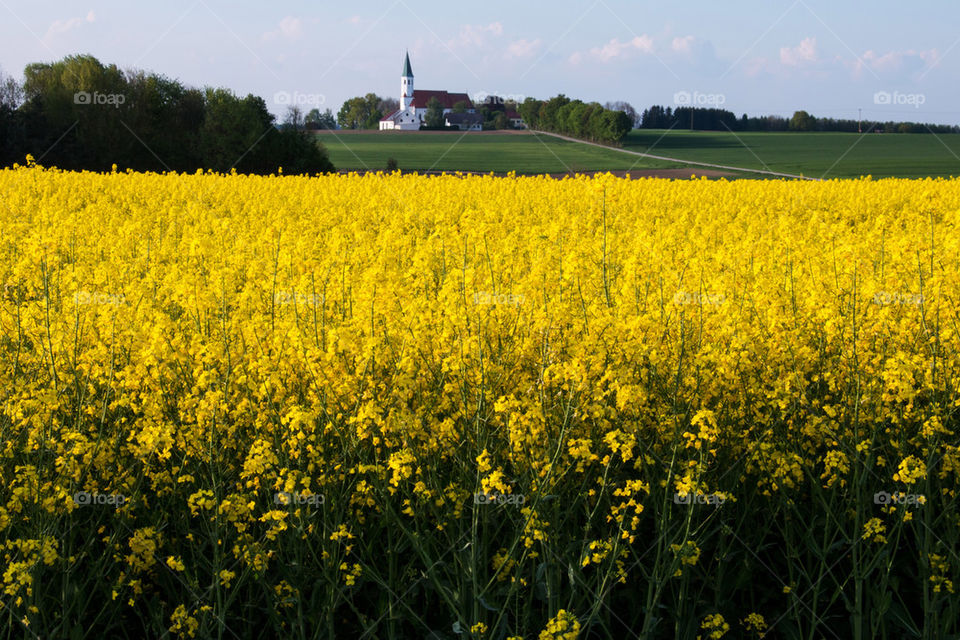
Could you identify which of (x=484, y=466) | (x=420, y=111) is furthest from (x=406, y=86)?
(x=484, y=466)

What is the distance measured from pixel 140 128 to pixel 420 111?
7341cm

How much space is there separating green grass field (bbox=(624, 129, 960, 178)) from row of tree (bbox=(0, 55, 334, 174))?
26762 millimetres

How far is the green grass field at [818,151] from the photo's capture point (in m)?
45.8

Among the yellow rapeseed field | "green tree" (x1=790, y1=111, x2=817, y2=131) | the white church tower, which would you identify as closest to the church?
the white church tower

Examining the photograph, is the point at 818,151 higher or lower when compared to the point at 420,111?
lower

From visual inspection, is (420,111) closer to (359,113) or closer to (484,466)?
(359,113)

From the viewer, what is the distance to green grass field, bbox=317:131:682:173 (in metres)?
44.3

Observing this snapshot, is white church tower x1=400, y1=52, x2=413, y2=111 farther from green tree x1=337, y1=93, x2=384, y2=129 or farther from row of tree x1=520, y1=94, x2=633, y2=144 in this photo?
row of tree x1=520, y1=94, x2=633, y2=144

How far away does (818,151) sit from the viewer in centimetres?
5694

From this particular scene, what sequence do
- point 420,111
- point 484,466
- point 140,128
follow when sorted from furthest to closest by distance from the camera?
1. point 420,111
2. point 140,128
3. point 484,466

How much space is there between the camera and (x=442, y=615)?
11.1 feet

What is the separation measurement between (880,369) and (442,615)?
2558 mm

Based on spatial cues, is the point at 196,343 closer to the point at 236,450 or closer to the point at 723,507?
the point at 236,450

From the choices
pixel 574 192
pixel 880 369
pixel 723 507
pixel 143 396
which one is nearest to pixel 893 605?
pixel 723 507
